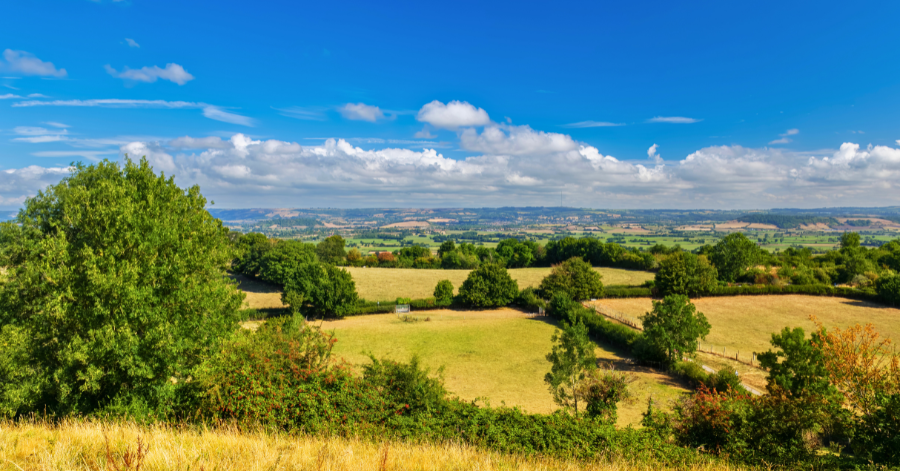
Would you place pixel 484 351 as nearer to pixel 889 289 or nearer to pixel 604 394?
pixel 604 394

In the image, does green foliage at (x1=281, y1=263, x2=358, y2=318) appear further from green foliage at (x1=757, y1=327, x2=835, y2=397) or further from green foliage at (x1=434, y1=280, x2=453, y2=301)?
green foliage at (x1=757, y1=327, x2=835, y2=397)

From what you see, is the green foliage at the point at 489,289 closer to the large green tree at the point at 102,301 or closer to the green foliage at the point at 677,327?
the green foliage at the point at 677,327

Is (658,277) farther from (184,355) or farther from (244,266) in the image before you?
(244,266)

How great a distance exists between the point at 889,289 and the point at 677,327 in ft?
128

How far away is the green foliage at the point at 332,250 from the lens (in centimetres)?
8687

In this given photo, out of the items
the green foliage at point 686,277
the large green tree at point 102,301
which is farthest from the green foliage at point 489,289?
the large green tree at point 102,301

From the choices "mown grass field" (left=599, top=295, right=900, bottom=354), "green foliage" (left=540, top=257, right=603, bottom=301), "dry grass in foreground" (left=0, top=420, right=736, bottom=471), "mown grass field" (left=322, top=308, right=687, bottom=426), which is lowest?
"mown grass field" (left=322, top=308, right=687, bottom=426)

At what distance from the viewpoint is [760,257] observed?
69.2 m

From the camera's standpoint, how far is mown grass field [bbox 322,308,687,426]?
24.8 metres

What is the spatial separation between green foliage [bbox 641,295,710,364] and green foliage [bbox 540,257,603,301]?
69.1ft

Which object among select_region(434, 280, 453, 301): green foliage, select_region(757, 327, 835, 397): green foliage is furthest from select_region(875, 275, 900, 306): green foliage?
select_region(434, 280, 453, 301): green foliage

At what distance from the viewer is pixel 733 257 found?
2398 inches

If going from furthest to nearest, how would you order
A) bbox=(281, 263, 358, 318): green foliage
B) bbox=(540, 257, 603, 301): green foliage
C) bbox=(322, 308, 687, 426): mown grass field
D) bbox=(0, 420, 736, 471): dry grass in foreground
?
bbox=(540, 257, 603, 301): green foliage < bbox=(281, 263, 358, 318): green foliage < bbox=(322, 308, 687, 426): mown grass field < bbox=(0, 420, 736, 471): dry grass in foreground

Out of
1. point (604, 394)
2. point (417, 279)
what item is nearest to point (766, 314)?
point (604, 394)
